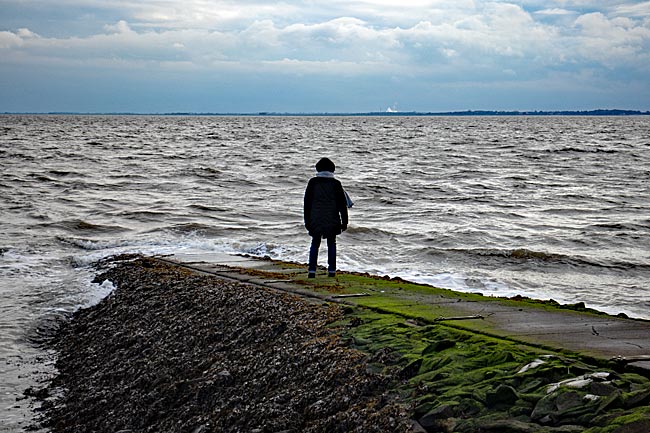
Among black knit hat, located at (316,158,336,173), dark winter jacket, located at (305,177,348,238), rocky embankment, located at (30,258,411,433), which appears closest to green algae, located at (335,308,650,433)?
rocky embankment, located at (30,258,411,433)

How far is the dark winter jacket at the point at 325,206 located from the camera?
1048 centimetres

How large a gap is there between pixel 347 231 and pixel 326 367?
A: 14186 millimetres

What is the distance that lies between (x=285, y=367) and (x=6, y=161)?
1586 inches

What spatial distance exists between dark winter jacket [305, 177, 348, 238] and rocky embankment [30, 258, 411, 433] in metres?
1.35

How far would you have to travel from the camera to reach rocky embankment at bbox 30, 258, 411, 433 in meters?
5.84

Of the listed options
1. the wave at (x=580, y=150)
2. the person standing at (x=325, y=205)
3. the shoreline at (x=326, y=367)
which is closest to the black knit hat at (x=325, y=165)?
the person standing at (x=325, y=205)

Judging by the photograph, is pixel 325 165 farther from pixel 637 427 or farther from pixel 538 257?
pixel 538 257

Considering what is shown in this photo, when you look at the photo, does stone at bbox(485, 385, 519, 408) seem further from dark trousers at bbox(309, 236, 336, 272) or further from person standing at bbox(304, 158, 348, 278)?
dark trousers at bbox(309, 236, 336, 272)

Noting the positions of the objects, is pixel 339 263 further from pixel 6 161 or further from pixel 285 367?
pixel 6 161

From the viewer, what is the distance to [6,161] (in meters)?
42.8

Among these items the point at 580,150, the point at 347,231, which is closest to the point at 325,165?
the point at 347,231

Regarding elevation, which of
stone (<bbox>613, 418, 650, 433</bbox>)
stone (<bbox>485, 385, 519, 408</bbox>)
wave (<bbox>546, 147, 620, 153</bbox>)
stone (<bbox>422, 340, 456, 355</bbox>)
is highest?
stone (<bbox>613, 418, 650, 433</bbox>)

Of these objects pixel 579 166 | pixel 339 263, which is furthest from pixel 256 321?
pixel 579 166

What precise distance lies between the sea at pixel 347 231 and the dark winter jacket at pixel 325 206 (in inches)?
140
